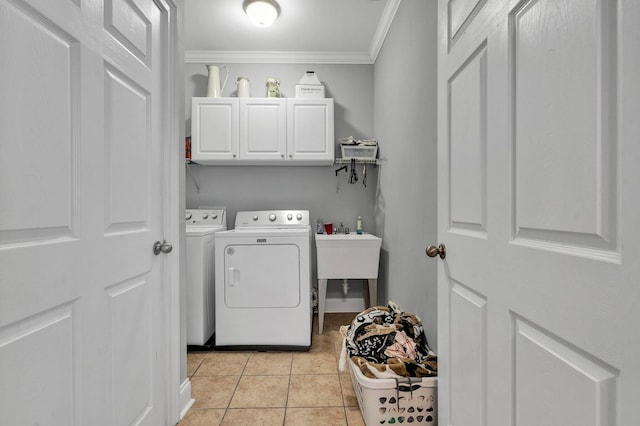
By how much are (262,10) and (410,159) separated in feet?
5.13

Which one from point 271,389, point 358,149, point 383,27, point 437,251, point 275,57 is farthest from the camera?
point 275,57

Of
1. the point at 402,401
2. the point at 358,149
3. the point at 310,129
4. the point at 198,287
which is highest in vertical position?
the point at 310,129

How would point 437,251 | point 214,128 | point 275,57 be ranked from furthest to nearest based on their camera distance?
point 275,57, point 214,128, point 437,251

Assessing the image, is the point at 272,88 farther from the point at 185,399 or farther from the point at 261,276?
the point at 185,399

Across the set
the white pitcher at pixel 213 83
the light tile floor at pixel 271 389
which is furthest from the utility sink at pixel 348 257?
the white pitcher at pixel 213 83

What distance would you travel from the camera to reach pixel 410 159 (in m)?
2.03

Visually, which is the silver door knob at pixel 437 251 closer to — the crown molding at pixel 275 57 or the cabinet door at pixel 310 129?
the cabinet door at pixel 310 129

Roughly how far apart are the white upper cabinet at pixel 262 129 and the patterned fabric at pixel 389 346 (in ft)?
5.27

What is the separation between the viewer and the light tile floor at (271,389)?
1.58 meters

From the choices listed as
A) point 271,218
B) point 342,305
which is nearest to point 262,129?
point 271,218

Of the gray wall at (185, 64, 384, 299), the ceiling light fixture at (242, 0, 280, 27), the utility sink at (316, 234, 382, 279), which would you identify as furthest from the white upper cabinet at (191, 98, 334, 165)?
the utility sink at (316, 234, 382, 279)

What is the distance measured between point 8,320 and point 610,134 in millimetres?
1205

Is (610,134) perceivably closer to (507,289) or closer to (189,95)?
(507,289)

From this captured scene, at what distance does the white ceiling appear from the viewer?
2.42 metres
